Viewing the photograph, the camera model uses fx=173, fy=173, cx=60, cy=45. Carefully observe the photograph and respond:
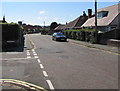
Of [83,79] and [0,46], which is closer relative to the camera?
[83,79]

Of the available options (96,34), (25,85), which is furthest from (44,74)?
(96,34)

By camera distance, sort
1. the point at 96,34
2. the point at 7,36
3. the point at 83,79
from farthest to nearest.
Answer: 1. the point at 96,34
2. the point at 7,36
3. the point at 83,79

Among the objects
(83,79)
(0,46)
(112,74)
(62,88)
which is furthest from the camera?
(0,46)

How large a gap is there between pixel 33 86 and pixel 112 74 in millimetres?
3535

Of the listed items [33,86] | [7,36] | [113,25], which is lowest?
[33,86]

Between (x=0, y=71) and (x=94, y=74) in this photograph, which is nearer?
(x=94, y=74)

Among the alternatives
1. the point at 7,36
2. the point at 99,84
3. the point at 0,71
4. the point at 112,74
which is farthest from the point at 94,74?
the point at 7,36

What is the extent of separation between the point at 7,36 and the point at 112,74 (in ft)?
52.2

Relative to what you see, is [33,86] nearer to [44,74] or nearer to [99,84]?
[44,74]

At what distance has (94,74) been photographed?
750 centimetres

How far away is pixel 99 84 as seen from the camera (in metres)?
6.07

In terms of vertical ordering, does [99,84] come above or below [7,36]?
below

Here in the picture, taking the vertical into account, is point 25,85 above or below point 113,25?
below

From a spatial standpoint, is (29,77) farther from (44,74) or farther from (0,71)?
(0,71)
